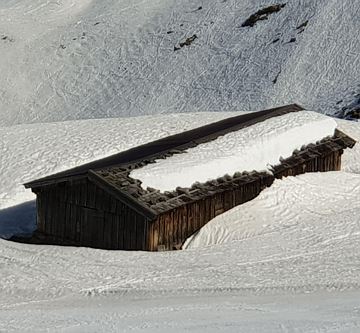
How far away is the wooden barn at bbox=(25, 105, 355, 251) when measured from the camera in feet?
59.0

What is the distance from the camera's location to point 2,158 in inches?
1040

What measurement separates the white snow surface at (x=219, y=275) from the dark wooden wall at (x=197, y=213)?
266mm

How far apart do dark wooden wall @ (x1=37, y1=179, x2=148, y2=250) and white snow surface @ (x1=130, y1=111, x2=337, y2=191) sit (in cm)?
97

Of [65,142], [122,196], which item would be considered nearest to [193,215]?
[122,196]

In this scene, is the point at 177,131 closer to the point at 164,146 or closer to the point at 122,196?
the point at 164,146

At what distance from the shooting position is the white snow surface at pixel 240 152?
1898 cm

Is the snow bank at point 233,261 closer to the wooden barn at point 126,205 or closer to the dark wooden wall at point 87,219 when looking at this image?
the wooden barn at point 126,205

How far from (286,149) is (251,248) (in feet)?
19.0

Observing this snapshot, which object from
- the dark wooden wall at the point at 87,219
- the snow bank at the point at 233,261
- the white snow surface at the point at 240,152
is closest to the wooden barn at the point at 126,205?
the dark wooden wall at the point at 87,219

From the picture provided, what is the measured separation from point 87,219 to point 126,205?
4.71 feet

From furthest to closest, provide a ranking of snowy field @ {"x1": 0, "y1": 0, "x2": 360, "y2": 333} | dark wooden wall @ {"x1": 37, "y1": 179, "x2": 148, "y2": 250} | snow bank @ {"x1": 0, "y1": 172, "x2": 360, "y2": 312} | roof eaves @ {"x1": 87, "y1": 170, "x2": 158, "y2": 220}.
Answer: dark wooden wall @ {"x1": 37, "y1": 179, "x2": 148, "y2": 250} → roof eaves @ {"x1": 87, "y1": 170, "x2": 158, "y2": 220} → snow bank @ {"x1": 0, "y1": 172, "x2": 360, "y2": 312} → snowy field @ {"x1": 0, "y1": 0, "x2": 360, "y2": 333}

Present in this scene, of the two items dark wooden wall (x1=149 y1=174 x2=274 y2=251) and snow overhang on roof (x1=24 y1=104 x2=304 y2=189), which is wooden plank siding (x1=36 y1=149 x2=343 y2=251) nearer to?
dark wooden wall (x1=149 y1=174 x2=274 y2=251)

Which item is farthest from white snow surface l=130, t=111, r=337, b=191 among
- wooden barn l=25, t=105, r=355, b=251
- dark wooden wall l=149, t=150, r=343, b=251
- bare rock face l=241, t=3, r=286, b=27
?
bare rock face l=241, t=3, r=286, b=27

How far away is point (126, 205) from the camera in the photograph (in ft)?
58.7
